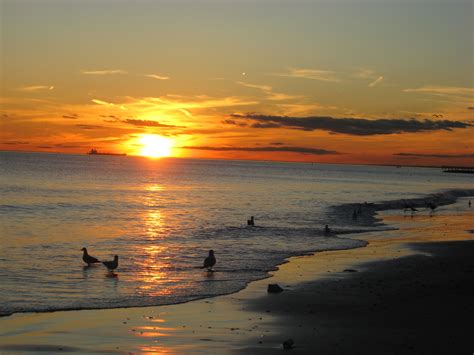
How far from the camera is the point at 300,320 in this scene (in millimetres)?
13516

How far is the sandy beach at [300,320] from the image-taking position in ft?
37.7

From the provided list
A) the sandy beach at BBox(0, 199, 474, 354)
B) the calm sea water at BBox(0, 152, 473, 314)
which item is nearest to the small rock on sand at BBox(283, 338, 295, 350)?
the sandy beach at BBox(0, 199, 474, 354)

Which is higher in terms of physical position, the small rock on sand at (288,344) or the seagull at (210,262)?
the seagull at (210,262)

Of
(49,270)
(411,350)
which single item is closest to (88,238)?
(49,270)

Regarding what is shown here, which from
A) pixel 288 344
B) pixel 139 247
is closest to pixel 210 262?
pixel 139 247

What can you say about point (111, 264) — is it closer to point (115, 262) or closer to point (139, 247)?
point (115, 262)

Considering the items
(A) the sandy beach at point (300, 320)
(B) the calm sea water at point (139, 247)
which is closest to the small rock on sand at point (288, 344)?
(A) the sandy beach at point (300, 320)

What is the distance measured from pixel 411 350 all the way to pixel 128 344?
5.09m

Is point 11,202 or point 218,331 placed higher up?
point 11,202

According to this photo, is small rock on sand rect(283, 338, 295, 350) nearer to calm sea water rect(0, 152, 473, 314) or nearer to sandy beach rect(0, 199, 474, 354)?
sandy beach rect(0, 199, 474, 354)

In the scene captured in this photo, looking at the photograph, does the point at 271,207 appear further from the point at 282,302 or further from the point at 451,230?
the point at 282,302

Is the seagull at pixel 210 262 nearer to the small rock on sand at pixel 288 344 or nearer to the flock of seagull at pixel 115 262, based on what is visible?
the flock of seagull at pixel 115 262

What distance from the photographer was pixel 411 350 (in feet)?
36.6

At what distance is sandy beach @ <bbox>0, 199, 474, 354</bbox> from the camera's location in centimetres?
1148
